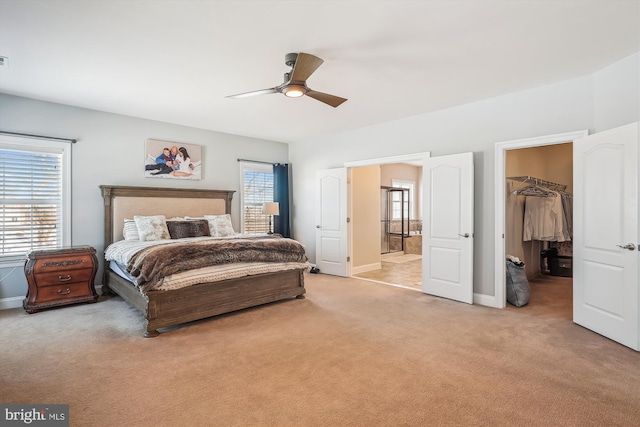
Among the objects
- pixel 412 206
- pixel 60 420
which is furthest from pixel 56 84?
pixel 412 206

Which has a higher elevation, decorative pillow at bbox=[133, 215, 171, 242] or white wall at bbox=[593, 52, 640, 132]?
white wall at bbox=[593, 52, 640, 132]

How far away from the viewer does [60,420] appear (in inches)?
Result: 75.5

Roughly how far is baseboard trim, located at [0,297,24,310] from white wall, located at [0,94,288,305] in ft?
0.13

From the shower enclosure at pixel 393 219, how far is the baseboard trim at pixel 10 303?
7.09 metres

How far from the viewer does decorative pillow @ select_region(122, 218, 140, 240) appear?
15.1 feet

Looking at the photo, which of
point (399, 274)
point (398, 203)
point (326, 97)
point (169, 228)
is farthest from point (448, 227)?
point (398, 203)

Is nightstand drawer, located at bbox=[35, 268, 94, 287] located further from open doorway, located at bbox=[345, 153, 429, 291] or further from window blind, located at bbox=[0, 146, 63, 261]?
open doorway, located at bbox=[345, 153, 429, 291]

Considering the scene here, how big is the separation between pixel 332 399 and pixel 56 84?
435 centimetres

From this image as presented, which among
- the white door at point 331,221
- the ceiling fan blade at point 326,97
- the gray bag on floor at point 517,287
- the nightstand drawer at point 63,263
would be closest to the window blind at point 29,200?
the nightstand drawer at point 63,263

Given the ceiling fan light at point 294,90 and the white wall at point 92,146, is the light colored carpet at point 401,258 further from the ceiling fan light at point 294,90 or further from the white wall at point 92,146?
the ceiling fan light at point 294,90

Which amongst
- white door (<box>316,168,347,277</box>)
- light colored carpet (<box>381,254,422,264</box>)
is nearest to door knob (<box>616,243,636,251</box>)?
white door (<box>316,168,347,277</box>)

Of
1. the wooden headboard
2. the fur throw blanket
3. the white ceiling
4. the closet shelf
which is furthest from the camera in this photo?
the closet shelf

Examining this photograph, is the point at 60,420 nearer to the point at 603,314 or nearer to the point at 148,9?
the point at 148,9

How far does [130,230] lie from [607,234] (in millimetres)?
5622
